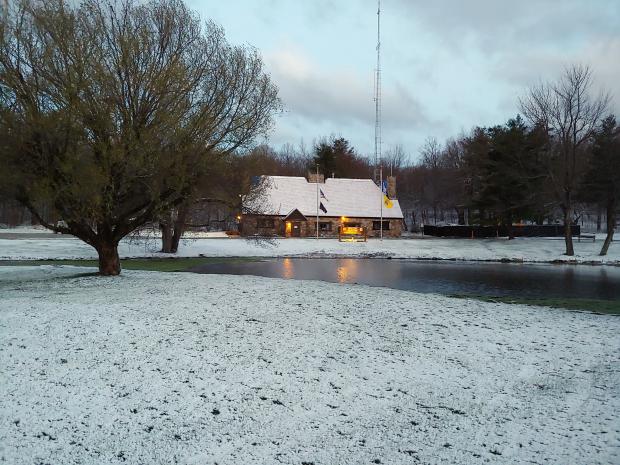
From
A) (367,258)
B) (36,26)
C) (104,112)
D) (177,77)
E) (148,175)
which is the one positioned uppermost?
(36,26)

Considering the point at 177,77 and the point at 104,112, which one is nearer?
the point at 104,112

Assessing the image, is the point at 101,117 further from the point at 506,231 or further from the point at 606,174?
the point at 506,231

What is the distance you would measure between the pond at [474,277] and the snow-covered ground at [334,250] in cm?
501

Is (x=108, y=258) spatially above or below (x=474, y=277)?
above

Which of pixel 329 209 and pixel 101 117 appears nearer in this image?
pixel 101 117

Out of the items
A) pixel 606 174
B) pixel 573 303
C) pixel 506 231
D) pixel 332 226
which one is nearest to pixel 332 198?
pixel 332 226

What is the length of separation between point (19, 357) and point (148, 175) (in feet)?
27.9

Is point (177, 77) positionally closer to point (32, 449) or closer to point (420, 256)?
point (32, 449)

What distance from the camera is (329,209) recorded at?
58.6 m

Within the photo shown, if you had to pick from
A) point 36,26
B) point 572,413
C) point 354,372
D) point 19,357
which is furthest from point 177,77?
point 572,413

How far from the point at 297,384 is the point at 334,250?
33.6 meters

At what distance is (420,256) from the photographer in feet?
122

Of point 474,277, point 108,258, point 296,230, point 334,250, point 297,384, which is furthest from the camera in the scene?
point 296,230

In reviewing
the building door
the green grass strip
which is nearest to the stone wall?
the building door
